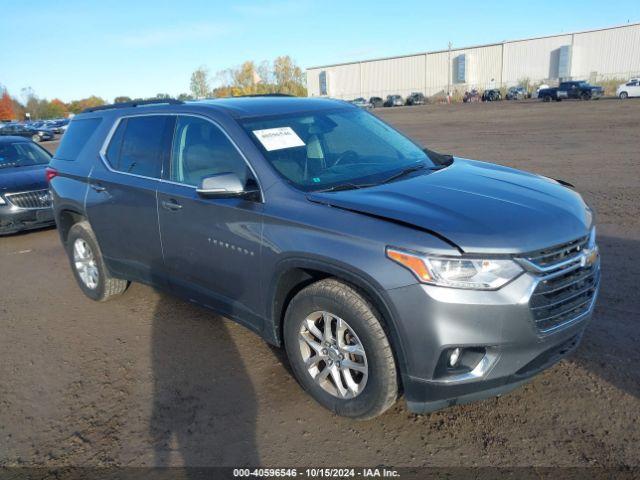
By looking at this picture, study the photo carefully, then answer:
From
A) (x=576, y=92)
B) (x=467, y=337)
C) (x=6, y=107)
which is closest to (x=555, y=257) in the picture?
(x=467, y=337)

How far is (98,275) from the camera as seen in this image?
211 inches

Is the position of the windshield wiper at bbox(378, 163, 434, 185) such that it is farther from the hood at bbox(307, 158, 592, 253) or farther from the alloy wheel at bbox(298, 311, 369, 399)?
the alloy wheel at bbox(298, 311, 369, 399)

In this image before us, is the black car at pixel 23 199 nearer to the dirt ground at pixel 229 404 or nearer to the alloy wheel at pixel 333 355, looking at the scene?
the dirt ground at pixel 229 404

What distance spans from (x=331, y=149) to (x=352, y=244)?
131cm

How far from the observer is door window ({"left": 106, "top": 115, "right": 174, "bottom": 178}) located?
429cm

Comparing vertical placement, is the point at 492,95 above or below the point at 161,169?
above

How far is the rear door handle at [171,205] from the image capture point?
3988 millimetres

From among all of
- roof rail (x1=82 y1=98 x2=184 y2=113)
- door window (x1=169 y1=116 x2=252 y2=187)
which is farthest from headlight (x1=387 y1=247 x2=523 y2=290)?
roof rail (x1=82 y1=98 x2=184 y2=113)

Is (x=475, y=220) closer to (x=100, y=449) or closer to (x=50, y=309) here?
(x=100, y=449)

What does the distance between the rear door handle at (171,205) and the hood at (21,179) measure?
5.43m

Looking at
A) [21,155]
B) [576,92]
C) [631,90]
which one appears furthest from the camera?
[576,92]

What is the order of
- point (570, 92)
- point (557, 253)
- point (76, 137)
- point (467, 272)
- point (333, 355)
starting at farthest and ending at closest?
1. point (570, 92)
2. point (76, 137)
3. point (333, 355)
4. point (557, 253)
5. point (467, 272)

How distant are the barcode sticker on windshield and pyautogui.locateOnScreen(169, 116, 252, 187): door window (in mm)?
199

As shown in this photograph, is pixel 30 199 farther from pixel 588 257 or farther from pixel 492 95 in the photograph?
pixel 492 95
